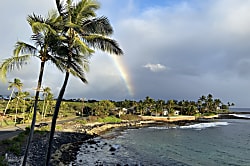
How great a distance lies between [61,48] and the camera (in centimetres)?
928

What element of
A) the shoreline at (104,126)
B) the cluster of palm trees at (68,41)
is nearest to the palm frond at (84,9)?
the cluster of palm trees at (68,41)

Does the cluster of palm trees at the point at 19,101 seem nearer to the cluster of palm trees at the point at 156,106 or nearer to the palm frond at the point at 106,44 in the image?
the palm frond at the point at 106,44

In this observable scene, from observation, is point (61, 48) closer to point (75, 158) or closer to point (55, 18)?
point (55, 18)

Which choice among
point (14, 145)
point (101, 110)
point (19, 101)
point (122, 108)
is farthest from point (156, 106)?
point (14, 145)

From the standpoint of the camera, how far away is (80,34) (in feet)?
31.9

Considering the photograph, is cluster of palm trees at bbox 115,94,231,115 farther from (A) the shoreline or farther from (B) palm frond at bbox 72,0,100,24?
(B) palm frond at bbox 72,0,100,24

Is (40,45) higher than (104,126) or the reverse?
higher

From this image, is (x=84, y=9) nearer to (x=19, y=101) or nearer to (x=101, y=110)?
(x=19, y=101)

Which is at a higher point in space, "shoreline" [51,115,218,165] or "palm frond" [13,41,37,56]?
"palm frond" [13,41,37,56]

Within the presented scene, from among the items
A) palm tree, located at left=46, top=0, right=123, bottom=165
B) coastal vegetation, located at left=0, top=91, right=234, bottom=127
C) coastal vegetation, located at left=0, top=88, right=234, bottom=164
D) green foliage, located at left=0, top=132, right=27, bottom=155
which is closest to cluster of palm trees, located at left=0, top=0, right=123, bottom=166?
palm tree, located at left=46, top=0, right=123, bottom=165

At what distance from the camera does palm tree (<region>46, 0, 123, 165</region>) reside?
9.36 m

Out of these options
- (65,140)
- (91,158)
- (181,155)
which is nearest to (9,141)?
(91,158)

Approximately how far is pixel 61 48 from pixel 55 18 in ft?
4.29

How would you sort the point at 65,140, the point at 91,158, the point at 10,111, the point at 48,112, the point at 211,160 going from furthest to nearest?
1. the point at 48,112
2. the point at 10,111
3. the point at 65,140
4. the point at 211,160
5. the point at 91,158
